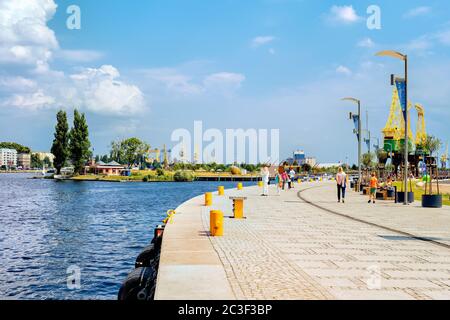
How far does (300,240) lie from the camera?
1448 cm

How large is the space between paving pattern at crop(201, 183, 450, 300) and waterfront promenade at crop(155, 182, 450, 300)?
16 millimetres

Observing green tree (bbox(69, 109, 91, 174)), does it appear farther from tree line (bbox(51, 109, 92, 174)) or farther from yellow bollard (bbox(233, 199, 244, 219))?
yellow bollard (bbox(233, 199, 244, 219))

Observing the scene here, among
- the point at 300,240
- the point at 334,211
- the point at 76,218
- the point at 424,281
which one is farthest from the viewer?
the point at 76,218

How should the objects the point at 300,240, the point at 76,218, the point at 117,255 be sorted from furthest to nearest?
the point at 76,218
the point at 117,255
the point at 300,240

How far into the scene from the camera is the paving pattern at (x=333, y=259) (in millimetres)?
8266

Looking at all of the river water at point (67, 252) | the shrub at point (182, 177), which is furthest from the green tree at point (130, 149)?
the river water at point (67, 252)

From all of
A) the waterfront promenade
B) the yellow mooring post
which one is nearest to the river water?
the waterfront promenade

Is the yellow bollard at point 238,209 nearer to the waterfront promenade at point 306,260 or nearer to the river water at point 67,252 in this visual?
the waterfront promenade at point 306,260

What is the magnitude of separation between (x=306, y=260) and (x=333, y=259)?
698 mm

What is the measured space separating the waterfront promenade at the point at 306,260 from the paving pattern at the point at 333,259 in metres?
0.02
